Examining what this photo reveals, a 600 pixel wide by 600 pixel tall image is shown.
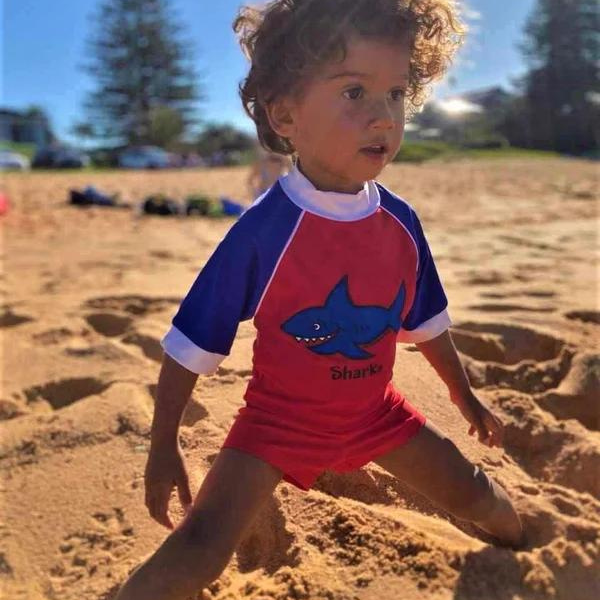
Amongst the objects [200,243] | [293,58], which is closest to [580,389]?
[293,58]

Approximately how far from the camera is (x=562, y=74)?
44.9 meters

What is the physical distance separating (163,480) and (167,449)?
0.07m

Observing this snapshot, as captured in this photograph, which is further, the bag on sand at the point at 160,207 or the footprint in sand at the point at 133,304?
the bag on sand at the point at 160,207

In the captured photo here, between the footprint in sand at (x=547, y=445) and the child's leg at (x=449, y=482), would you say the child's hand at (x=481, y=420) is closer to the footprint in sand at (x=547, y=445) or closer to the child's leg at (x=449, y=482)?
the child's leg at (x=449, y=482)

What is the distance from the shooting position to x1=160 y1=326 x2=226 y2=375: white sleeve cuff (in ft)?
5.24

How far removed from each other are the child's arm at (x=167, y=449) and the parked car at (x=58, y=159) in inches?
1233

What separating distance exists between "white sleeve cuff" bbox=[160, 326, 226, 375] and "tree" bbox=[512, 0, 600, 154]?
43.4 meters

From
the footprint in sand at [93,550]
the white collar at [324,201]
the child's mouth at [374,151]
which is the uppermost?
the child's mouth at [374,151]

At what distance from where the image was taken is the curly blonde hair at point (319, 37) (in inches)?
65.4

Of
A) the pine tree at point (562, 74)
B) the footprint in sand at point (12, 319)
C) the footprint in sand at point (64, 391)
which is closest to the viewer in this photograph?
the footprint in sand at point (64, 391)

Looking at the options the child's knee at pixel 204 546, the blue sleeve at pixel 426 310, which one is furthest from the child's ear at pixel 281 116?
the child's knee at pixel 204 546

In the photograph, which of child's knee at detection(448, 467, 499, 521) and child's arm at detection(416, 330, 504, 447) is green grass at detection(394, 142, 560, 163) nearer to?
child's arm at detection(416, 330, 504, 447)

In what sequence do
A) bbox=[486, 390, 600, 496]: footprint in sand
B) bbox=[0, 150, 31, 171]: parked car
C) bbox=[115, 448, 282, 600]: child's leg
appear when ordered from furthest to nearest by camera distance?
bbox=[0, 150, 31, 171]: parked car → bbox=[486, 390, 600, 496]: footprint in sand → bbox=[115, 448, 282, 600]: child's leg

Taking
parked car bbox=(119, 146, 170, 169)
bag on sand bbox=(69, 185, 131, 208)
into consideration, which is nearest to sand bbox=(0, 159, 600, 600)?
bag on sand bbox=(69, 185, 131, 208)
